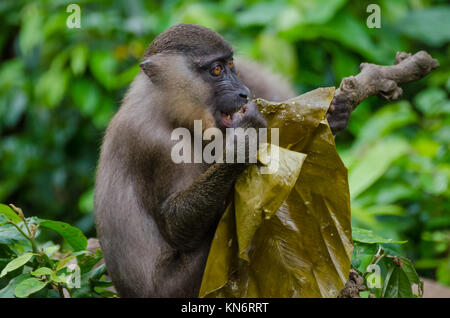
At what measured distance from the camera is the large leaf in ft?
8.91

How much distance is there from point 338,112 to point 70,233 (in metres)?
1.57

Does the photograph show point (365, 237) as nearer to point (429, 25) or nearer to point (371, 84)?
point (371, 84)

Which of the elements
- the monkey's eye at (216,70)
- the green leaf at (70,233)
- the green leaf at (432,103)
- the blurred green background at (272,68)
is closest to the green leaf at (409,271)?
the monkey's eye at (216,70)

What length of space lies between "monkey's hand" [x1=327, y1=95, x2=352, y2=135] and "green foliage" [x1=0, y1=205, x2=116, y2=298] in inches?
56.7

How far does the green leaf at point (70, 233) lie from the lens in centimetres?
321

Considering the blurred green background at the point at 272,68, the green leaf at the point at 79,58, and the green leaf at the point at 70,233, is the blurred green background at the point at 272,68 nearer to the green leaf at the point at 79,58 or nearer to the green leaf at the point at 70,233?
the green leaf at the point at 79,58

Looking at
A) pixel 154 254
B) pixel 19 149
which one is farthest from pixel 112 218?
pixel 19 149

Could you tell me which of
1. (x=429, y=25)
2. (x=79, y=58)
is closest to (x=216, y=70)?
(x=79, y=58)

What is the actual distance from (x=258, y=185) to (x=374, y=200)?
363cm

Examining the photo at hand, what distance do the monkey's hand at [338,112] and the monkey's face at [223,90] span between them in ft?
1.53

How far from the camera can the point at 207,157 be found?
3.21 metres

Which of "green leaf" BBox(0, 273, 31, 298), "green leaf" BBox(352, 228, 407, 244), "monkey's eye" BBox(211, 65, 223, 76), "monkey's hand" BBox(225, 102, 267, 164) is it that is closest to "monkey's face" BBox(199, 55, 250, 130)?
"monkey's eye" BBox(211, 65, 223, 76)

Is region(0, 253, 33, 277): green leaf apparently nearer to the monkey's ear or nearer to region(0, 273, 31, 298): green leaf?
region(0, 273, 31, 298): green leaf

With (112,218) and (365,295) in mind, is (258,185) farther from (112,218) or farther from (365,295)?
(365,295)
